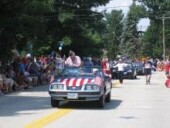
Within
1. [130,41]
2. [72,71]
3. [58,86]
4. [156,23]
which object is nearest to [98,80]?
[58,86]

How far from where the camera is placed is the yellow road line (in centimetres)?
1288

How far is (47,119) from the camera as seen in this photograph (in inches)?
561

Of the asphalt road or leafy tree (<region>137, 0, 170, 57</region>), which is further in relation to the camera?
leafy tree (<region>137, 0, 170, 57</region>)

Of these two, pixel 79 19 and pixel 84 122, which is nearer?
pixel 84 122

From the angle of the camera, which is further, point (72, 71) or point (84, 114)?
point (72, 71)

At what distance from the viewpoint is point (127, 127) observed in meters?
12.9

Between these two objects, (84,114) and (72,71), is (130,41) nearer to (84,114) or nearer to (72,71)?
(72,71)

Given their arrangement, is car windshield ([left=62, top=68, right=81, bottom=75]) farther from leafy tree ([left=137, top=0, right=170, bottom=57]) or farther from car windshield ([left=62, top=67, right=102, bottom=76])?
leafy tree ([left=137, top=0, right=170, bottom=57])

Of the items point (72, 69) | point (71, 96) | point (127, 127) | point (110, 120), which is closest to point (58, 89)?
point (71, 96)

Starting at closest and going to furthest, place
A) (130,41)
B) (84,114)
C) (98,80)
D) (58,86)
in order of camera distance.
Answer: (84,114) → (58,86) → (98,80) → (130,41)

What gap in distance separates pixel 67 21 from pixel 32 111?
39703 mm

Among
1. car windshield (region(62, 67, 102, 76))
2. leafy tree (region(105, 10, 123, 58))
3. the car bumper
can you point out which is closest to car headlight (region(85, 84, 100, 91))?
the car bumper

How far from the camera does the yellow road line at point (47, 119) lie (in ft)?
42.2

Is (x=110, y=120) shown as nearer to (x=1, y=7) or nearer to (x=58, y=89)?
(x=58, y=89)
